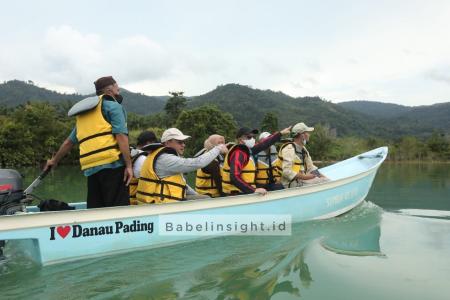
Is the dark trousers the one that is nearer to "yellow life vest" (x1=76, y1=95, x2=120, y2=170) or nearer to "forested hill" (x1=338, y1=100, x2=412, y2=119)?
"yellow life vest" (x1=76, y1=95, x2=120, y2=170)

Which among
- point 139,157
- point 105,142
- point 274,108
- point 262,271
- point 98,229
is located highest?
point 274,108

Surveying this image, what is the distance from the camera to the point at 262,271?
373 centimetres

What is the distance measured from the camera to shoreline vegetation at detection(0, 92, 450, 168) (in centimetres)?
3391

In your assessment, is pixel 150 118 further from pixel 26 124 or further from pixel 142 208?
pixel 142 208

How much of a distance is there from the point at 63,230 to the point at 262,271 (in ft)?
5.97

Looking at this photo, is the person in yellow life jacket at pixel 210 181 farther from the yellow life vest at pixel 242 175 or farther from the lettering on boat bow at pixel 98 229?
the lettering on boat bow at pixel 98 229

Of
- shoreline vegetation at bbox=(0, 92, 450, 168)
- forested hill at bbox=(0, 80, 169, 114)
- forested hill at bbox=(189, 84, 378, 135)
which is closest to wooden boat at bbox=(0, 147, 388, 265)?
shoreline vegetation at bbox=(0, 92, 450, 168)

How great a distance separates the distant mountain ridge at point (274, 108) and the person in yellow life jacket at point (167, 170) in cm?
7315

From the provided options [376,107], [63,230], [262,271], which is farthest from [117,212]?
[376,107]

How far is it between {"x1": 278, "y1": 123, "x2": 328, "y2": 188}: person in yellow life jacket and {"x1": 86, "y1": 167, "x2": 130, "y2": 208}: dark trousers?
2.74 meters

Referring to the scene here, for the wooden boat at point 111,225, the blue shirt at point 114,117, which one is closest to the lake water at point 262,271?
the wooden boat at point 111,225

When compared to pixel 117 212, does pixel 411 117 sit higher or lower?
higher

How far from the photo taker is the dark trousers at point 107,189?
3.86 m

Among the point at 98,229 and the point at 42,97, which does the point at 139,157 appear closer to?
the point at 98,229
